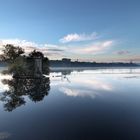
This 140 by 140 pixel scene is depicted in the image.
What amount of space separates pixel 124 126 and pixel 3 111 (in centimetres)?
1547

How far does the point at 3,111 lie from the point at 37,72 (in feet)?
277

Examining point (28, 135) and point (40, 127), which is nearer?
point (28, 135)

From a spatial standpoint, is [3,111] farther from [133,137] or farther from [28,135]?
[133,137]

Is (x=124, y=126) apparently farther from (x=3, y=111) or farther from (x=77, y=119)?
(x=3, y=111)

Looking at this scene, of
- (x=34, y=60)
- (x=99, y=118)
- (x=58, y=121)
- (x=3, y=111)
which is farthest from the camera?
(x=34, y=60)

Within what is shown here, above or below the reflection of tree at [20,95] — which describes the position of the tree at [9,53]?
above

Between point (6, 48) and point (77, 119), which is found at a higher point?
point (6, 48)

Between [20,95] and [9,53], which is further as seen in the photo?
[9,53]

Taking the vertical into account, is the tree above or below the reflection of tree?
above

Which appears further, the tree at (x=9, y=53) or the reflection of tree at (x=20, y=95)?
the tree at (x=9, y=53)

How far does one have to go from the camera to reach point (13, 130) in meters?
21.0

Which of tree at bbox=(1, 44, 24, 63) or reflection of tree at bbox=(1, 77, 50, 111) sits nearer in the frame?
reflection of tree at bbox=(1, 77, 50, 111)

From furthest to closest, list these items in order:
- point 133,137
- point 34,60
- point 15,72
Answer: point 34,60 < point 15,72 < point 133,137

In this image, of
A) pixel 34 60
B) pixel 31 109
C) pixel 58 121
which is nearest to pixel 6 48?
pixel 34 60
